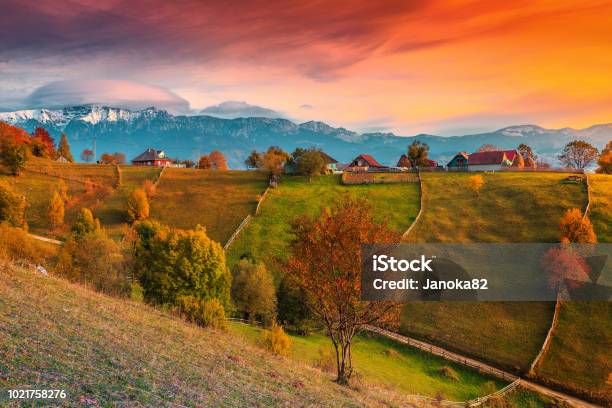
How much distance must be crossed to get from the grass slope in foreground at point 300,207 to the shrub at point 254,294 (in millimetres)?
14149

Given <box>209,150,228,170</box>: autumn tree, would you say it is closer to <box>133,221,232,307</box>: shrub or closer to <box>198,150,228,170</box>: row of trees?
<box>198,150,228,170</box>: row of trees

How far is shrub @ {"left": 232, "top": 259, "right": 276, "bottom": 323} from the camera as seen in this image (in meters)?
57.9

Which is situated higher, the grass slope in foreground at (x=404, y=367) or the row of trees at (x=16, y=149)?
the row of trees at (x=16, y=149)

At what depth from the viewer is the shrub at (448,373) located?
49.8 m

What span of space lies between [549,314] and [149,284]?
5501cm

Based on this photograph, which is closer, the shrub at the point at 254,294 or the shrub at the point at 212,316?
the shrub at the point at 212,316

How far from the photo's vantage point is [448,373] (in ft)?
165

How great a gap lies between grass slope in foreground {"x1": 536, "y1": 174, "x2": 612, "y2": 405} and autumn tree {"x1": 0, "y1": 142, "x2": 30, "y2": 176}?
114592mm

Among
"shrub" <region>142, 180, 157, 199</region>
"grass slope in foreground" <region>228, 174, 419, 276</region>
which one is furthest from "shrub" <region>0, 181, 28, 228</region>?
"grass slope in foreground" <region>228, 174, 419, 276</region>

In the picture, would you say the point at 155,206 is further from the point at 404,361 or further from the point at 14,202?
the point at 404,361

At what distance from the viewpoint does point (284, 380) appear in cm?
1839

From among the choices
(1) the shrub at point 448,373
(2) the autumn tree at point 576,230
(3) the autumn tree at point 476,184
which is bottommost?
(1) the shrub at point 448,373

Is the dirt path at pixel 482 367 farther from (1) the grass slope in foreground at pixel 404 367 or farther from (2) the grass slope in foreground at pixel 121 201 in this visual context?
(2) the grass slope in foreground at pixel 121 201

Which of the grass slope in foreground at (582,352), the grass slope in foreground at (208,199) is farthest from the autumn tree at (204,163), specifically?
the grass slope in foreground at (582,352)
